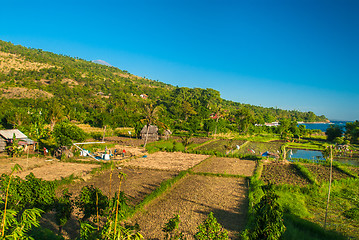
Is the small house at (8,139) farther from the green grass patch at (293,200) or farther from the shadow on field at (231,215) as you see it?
the green grass patch at (293,200)

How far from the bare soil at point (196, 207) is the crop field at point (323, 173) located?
725cm

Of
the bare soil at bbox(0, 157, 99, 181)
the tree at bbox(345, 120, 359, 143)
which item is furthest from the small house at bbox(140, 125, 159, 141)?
the tree at bbox(345, 120, 359, 143)

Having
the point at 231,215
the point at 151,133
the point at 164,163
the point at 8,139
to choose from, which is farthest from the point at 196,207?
the point at 151,133

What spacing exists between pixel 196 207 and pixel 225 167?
36.7 feet

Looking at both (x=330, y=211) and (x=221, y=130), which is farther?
(x=221, y=130)

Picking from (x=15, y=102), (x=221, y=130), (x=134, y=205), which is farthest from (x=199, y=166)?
(x=15, y=102)

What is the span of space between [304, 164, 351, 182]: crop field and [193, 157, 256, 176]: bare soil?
5.46 m

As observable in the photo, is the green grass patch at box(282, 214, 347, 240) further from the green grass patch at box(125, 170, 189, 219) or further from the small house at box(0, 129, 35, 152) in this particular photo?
the small house at box(0, 129, 35, 152)

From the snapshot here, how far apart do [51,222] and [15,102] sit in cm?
6606

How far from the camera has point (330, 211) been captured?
12.9m

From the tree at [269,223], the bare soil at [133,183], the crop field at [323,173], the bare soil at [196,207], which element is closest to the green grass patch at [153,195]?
the bare soil at [196,207]

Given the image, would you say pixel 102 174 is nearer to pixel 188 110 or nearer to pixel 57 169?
pixel 57 169

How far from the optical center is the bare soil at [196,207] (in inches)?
413

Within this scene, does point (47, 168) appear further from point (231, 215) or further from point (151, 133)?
point (151, 133)
